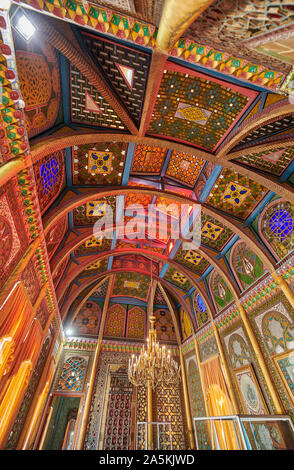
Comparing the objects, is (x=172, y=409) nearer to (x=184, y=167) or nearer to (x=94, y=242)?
(x=94, y=242)

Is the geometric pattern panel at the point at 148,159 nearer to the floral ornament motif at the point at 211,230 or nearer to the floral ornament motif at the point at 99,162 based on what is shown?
the floral ornament motif at the point at 99,162

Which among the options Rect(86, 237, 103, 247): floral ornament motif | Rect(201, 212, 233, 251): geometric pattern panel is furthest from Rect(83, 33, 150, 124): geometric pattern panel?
Rect(86, 237, 103, 247): floral ornament motif

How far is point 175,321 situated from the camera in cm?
1202

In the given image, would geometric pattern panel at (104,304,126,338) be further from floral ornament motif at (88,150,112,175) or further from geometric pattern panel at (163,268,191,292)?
floral ornament motif at (88,150,112,175)

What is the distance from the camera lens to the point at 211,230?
7.98 metres

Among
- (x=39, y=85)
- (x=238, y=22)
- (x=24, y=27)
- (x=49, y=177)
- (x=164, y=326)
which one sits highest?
(x=164, y=326)

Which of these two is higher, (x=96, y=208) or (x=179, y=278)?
(x=179, y=278)

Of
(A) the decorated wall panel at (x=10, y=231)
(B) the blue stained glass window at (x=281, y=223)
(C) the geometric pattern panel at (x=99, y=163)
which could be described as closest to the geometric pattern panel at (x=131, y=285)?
(C) the geometric pattern panel at (x=99, y=163)

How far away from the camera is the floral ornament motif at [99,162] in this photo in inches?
221

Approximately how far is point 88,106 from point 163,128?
69.0 inches

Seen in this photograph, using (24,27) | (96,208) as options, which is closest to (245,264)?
(96,208)

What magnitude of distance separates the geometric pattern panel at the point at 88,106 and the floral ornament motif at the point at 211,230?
4.85m

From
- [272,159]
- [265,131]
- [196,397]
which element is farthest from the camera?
[196,397]

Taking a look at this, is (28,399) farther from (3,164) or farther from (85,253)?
(3,164)
